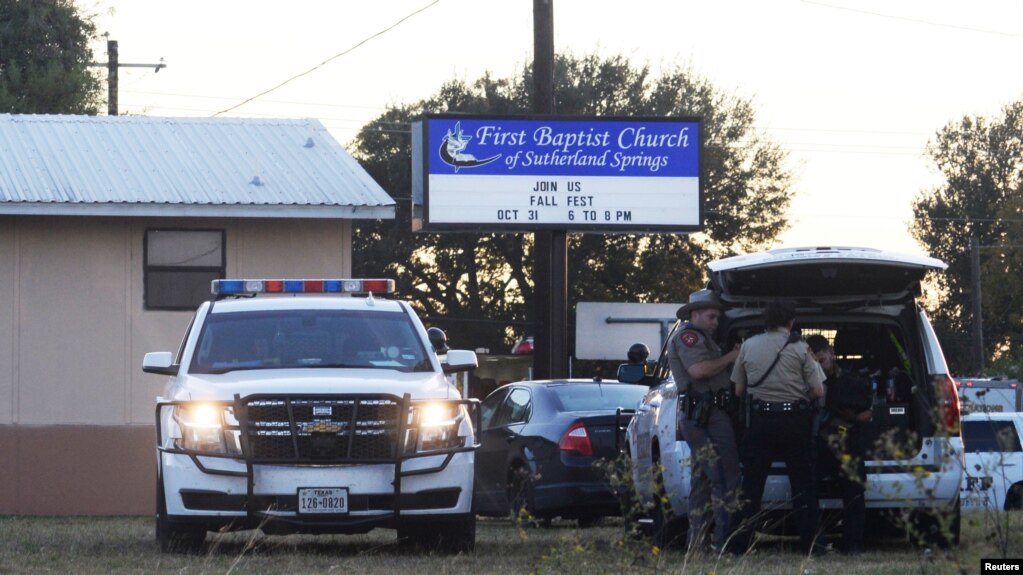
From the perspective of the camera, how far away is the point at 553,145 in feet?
73.0

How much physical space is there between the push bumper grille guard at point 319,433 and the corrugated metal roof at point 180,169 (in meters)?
8.62

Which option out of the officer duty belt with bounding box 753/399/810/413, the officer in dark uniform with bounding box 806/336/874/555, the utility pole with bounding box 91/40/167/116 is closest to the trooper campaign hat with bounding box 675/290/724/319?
the officer duty belt with bounding box 753/399/810/413

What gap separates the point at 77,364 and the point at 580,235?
103 ft

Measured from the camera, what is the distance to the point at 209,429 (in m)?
10.1

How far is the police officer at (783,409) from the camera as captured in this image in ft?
33.3

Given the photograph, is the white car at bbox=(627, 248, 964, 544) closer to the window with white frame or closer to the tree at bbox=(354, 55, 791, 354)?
the window with white frame

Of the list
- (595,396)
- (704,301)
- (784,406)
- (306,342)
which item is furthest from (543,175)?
(784,406)

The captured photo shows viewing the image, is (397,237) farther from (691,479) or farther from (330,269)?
(691,479)

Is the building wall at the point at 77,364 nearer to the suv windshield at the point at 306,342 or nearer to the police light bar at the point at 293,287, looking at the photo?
the police light bar at the point at 293,287

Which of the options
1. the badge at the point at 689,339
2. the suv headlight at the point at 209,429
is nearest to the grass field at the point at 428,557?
the suv headlight at the point at 209,429

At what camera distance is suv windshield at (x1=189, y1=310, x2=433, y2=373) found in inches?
441

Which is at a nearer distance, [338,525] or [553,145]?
[338,525]

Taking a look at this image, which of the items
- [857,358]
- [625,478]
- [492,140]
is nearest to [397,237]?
[492,140]

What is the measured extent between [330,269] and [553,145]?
13.9 ft
